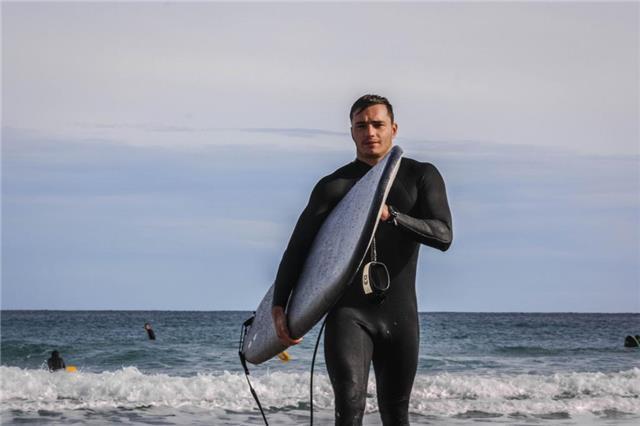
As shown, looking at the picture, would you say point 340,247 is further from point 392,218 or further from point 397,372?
point 397,372

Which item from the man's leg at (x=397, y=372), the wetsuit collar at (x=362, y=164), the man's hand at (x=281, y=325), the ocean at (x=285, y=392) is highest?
the wetsuit collar at (x=362, y=164)

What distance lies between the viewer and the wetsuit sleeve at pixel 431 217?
12.8 ft

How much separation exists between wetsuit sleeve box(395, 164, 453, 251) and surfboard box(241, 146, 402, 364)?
0.14 meters

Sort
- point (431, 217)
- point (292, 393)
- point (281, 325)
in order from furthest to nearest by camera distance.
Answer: point (292, 393) → point (281, 325) → point (431, 217)

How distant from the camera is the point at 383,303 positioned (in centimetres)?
416

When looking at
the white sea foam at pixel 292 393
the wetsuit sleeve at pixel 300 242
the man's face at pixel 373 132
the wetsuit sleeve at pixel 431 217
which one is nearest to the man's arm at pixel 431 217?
the wetsuit sleeve at pixel 431 217

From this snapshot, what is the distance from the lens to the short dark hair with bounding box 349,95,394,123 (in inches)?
166

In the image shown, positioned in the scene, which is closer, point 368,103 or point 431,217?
point 431,217

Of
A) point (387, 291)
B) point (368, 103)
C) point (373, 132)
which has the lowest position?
point (387, 291)

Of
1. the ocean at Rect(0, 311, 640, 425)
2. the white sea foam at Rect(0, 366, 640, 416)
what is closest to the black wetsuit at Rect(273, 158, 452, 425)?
the ocean at Rect(0, 311, 640, 425)

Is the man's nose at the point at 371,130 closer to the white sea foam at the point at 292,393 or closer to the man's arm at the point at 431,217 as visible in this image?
the man's arm at the point at 431,217

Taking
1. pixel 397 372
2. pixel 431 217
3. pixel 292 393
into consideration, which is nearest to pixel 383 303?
pixel 397 372

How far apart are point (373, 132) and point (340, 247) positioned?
0.60 metres

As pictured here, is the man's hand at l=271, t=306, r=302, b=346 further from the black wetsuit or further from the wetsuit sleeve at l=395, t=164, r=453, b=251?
the wetsuit sleeve at l=395, t=164, r=453, b=251
